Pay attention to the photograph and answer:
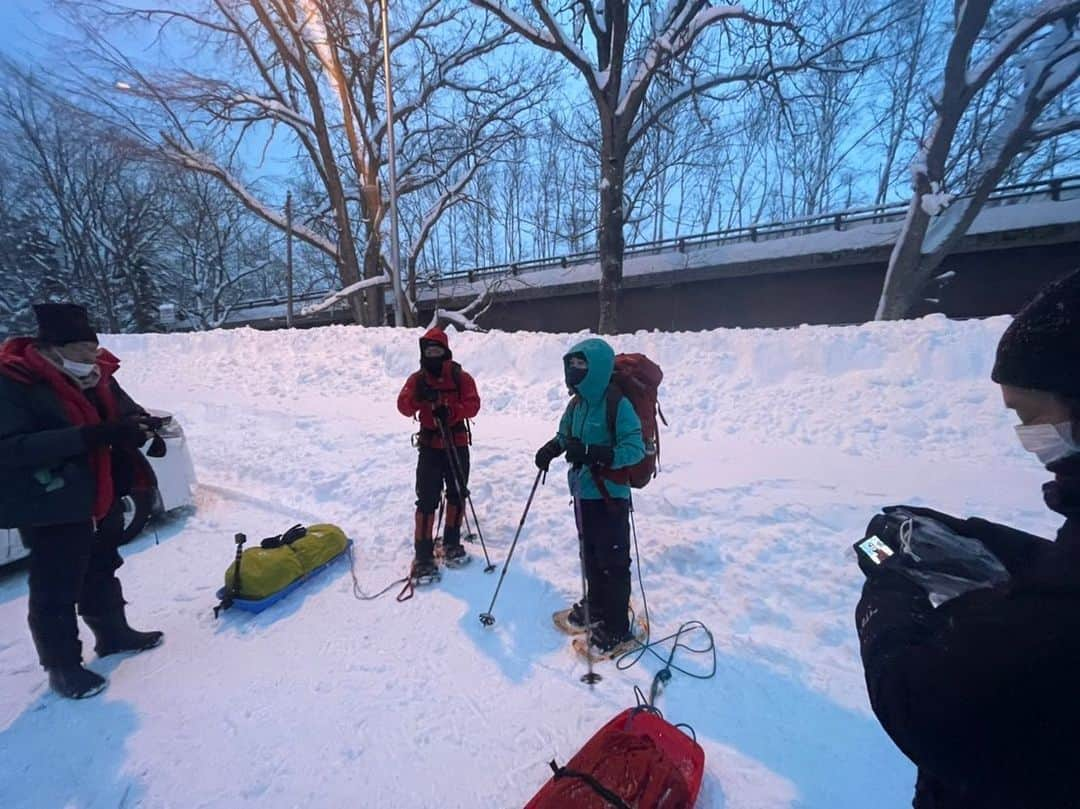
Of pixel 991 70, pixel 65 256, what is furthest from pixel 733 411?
pixel 65 256

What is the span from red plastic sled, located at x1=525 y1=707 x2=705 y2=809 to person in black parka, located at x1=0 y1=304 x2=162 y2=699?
3.01m

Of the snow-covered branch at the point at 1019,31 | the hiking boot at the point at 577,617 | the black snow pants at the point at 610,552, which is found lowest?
the hiking boot at the point at 577,617

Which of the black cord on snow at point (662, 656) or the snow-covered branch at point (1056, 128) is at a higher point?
the snow-covered branch at point (1056, 128)

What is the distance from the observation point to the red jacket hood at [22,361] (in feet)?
8.81

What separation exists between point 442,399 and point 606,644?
7.89 ft

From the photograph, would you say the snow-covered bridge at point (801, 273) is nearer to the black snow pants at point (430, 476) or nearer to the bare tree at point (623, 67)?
the bare tree at point (623, 67)

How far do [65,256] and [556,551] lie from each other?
40.2 meters

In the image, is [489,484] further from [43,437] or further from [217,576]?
[43,437]

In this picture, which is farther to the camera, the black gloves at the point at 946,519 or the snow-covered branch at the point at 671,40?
the snow-covered branch at the point at 671,40

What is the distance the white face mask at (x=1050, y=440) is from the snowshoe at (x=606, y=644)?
105 inches

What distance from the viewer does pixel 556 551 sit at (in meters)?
4.49

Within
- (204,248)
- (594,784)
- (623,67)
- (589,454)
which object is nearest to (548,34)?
(623,67)

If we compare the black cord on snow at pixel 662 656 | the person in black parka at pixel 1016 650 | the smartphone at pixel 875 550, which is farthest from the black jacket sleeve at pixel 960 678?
the black cord on snow at pixel 662 656

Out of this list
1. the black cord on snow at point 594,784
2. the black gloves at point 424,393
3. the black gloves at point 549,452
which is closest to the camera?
the black cord on snow at point 594,784
